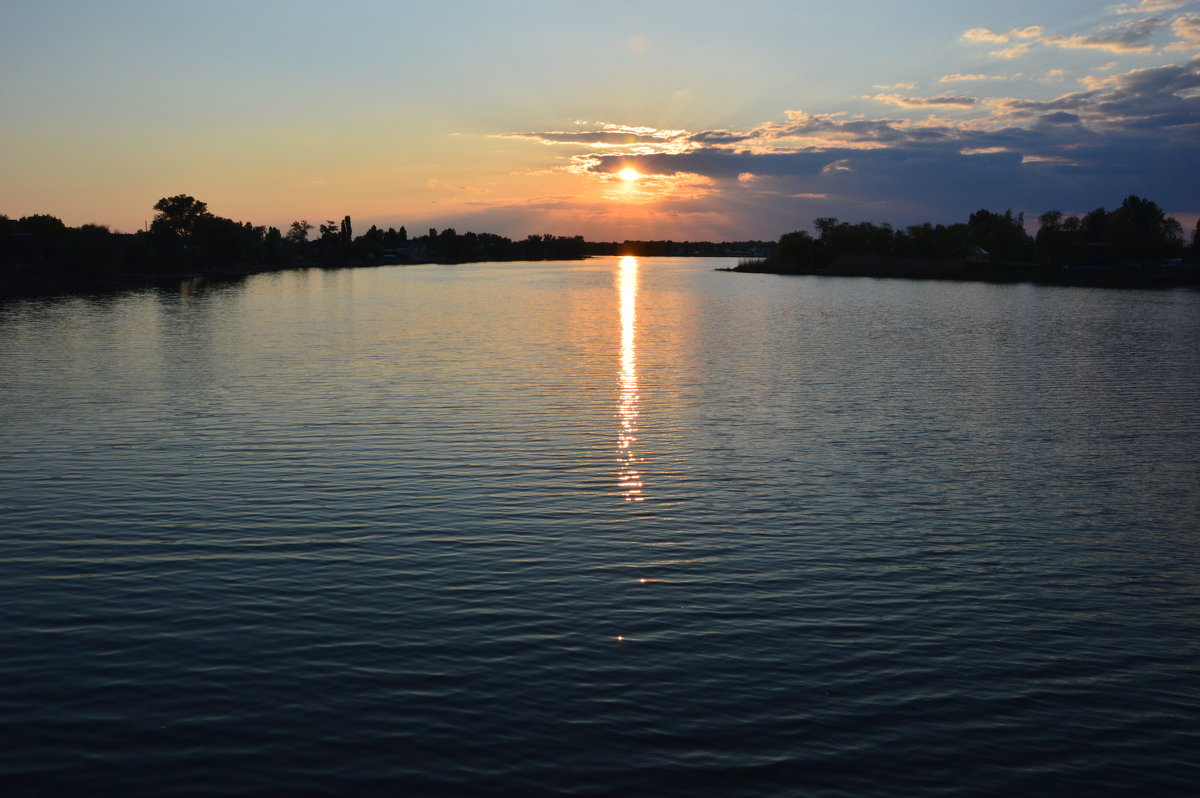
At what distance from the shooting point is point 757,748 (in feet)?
38.4

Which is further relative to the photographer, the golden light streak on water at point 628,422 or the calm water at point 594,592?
the golden light streak on water at point 628,422

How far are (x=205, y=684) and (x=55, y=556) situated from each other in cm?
803

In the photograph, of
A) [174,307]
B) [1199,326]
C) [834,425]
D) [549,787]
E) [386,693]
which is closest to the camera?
[549,787]

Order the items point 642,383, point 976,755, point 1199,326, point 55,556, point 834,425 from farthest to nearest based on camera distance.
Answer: point 1199,326
point 642,383
point 834,425
point 55,556
point 976,755

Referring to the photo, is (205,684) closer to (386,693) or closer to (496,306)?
(386,693)

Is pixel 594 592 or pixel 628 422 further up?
pixel 628 422

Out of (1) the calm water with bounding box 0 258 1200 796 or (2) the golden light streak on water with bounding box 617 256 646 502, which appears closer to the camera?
(1) the calm water with bounding box 0 258 1200 796

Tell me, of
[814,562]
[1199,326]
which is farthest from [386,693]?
[1199,326]

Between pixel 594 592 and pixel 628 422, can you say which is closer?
pixel 594 592

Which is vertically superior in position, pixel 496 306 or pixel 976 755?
pixel 496 306

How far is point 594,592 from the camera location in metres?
17.0

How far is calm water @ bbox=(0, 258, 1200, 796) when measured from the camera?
1154cm

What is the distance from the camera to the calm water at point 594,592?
11539 mm

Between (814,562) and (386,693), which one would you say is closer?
(386,693)
